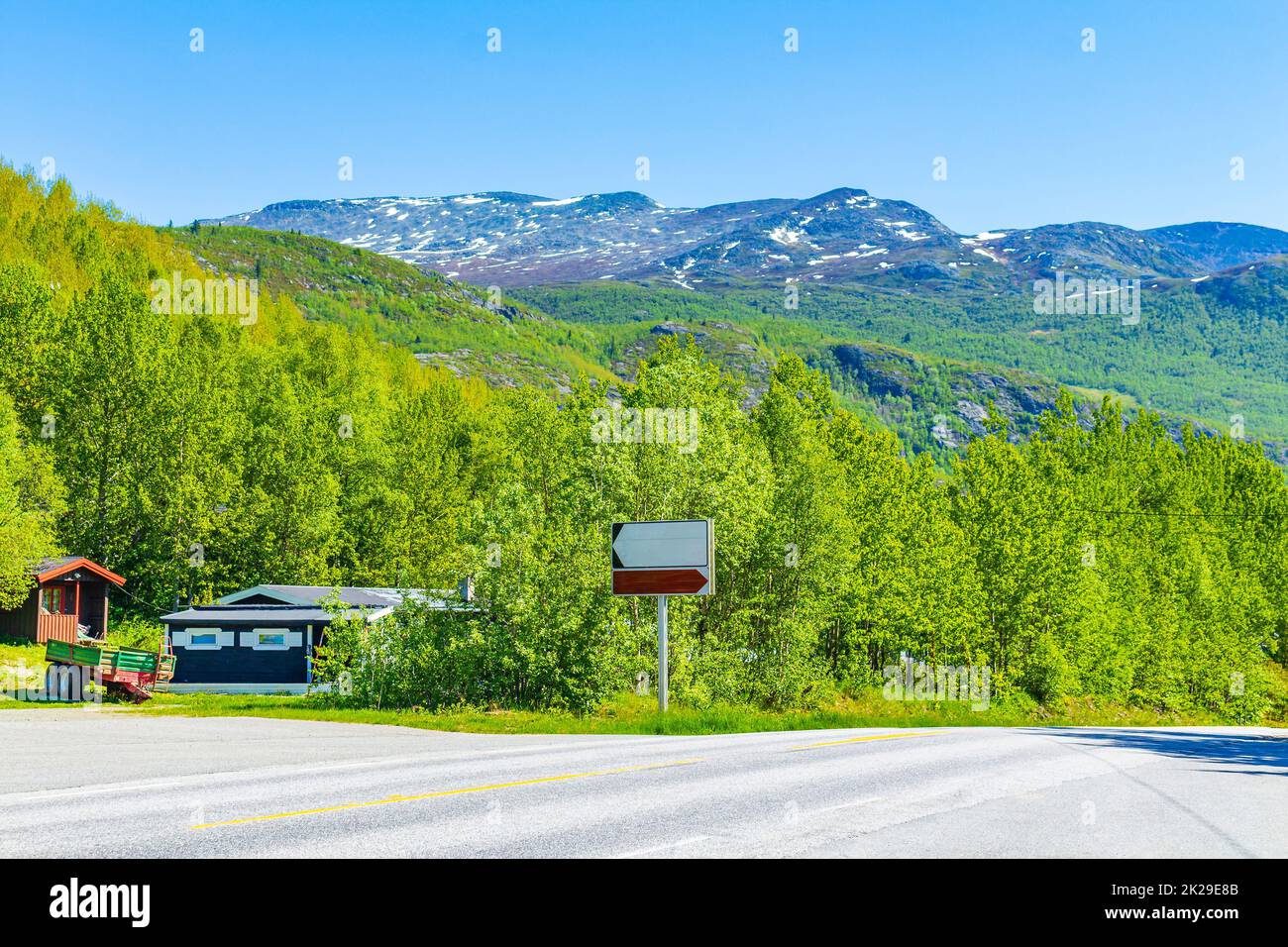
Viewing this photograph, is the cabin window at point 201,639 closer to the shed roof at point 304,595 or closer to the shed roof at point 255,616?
the shed roof at point 255,616

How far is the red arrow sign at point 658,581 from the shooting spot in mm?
29234

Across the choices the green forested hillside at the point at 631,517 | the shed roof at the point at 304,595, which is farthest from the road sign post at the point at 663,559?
the shed roof at the point at 304,595

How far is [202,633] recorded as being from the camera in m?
48.8

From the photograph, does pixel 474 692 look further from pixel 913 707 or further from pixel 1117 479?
pixel 1117 479

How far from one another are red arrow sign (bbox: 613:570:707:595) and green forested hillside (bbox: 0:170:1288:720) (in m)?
2.68

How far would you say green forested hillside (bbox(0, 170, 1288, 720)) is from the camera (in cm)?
3309

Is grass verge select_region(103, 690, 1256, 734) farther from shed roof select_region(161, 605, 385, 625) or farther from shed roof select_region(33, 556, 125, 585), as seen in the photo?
shed roof select_region(33, 556, 125, 585)

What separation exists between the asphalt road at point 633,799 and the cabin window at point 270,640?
2922cm

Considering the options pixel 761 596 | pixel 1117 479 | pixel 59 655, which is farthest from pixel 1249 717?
pixel 59 655

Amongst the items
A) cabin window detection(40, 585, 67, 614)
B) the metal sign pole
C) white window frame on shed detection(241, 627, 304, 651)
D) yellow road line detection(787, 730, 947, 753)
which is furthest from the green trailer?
yellow road line detection(787, 730, 947, 753)

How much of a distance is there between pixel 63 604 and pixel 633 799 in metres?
51.3

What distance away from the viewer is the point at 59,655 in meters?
38.5
